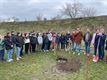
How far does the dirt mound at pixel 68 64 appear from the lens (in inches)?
744

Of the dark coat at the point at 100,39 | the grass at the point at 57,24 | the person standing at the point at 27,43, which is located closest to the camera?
the dark coat at the point at 100,39

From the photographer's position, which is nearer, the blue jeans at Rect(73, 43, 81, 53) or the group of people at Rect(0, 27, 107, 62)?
the group of people at Rect(0, 27, 107, 62)

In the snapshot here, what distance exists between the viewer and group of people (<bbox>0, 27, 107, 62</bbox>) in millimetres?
19684

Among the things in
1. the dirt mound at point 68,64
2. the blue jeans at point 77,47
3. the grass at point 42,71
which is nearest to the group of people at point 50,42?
the blue jeans at point 77,47

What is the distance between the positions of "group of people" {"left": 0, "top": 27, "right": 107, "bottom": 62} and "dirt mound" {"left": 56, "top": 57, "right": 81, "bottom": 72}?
1.30 m

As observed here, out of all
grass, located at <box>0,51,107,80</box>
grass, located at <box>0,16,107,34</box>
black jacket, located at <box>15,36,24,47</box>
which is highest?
black jacket, located at <box>15,36,24,47</box>

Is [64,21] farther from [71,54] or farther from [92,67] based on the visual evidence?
[92,67]

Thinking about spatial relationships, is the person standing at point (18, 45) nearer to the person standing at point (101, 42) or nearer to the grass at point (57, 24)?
the person standing at point (101, 42)

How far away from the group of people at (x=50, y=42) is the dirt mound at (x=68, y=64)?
4.27 feet

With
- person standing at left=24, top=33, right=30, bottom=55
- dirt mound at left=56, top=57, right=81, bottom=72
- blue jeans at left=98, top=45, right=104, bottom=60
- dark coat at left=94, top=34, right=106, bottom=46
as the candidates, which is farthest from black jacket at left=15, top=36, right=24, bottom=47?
blue jeans at left=98, top=45, right=104, bottom=60

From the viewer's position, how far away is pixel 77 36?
72.9 ft

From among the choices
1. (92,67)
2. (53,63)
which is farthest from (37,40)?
(92,67)

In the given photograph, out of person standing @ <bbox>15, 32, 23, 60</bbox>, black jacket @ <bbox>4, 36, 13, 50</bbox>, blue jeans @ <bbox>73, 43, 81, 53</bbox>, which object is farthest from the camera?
blue jeans @ <bbox>73, 43, 81, 53</bbox>

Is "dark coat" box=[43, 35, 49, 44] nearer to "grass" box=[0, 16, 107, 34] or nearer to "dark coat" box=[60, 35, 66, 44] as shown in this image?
"dark coat" box=[60, 35, 66, 44]
